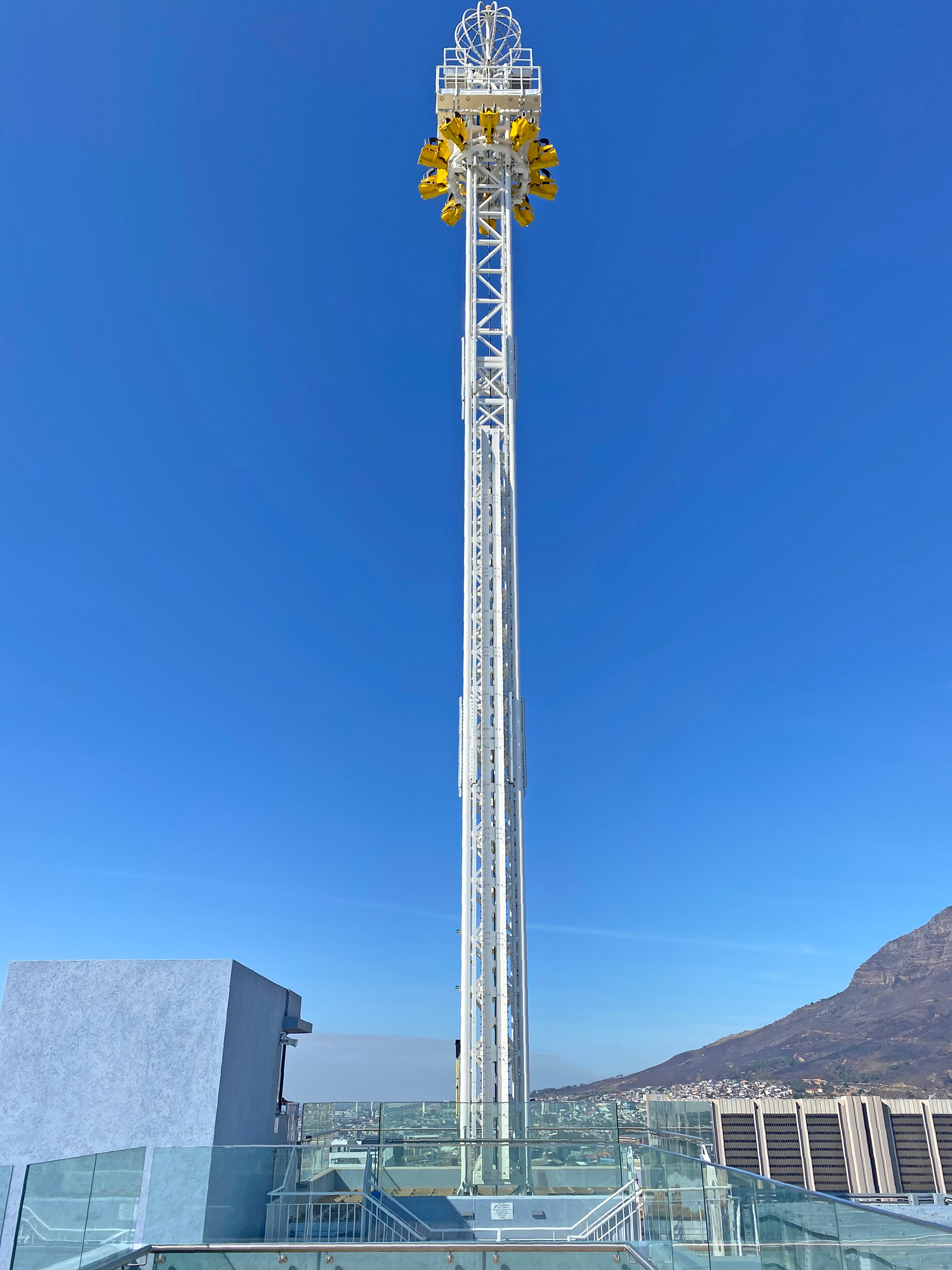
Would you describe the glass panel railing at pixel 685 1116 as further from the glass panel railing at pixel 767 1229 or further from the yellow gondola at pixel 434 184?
the yellow gondola at pixel 434 184

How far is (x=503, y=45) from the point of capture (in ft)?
83.5

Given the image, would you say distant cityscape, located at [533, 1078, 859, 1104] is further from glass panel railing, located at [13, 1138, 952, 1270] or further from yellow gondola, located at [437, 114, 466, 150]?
yellow gondola, located at [437, 114, 466, 150]

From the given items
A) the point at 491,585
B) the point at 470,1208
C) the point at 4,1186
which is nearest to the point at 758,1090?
the point at 491,585

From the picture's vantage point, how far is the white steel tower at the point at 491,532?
17.9m

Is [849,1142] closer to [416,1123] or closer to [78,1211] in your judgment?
[416,1123]

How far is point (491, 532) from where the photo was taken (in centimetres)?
2117

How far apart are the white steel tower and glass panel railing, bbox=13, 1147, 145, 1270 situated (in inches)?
334

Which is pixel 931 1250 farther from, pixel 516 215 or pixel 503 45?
pixel 503 45

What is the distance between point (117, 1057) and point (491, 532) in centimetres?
1372

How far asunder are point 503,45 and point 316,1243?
29.3 meters

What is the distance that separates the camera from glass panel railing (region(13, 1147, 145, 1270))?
7.82 meters

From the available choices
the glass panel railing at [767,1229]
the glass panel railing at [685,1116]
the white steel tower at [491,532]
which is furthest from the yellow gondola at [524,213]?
the glass panel railing at [767,1229]

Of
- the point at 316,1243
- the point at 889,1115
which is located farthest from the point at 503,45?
the point at 889,1115

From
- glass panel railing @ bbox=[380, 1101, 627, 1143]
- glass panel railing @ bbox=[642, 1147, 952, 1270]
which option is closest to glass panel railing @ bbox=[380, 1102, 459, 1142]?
glass panel railing @ bbox=[380, 1101, 627, 1143]
